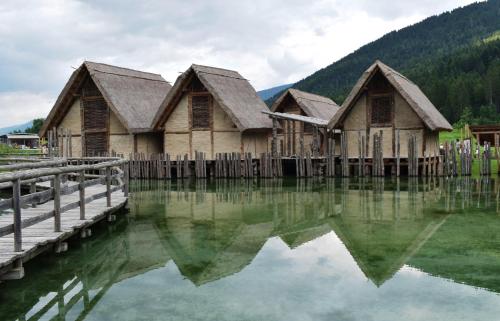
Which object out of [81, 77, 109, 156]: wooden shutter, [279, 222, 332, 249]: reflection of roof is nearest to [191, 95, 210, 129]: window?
[81, 77, 109, 156]: wooden shutter

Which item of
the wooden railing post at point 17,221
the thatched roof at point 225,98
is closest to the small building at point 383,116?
the thatched roof at point 225,98

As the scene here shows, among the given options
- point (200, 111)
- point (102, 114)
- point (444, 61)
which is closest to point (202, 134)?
point (200, 111)

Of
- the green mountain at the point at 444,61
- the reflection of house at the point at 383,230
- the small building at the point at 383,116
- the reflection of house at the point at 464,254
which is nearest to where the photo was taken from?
the reflection of house at the point at 464,254

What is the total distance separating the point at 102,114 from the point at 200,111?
17.4 feet

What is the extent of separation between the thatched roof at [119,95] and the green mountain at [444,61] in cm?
4178

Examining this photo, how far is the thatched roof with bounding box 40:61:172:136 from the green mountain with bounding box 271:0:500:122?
4178cm

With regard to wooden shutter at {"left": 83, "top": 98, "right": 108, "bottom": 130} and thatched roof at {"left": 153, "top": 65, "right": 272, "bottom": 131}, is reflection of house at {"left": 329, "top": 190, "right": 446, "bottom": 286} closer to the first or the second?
thatched roof at {"left": 153, "top": 65, "right": 272, "bottom": 131}

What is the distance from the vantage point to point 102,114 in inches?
1066

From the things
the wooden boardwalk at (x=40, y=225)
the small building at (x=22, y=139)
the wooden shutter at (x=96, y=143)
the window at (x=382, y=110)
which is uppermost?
the small building at (x=22, y=139)

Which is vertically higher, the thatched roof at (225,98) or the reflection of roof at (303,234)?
the thatched roof at (225,98)

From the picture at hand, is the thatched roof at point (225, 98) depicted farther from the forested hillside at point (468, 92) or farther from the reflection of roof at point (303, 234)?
the forested hillside at point (468, 92)

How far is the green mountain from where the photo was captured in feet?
218

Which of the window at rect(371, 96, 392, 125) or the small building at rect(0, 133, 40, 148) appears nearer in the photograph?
the window at rect(371, 96, 392, 125)

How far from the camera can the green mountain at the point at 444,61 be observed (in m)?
66.4
